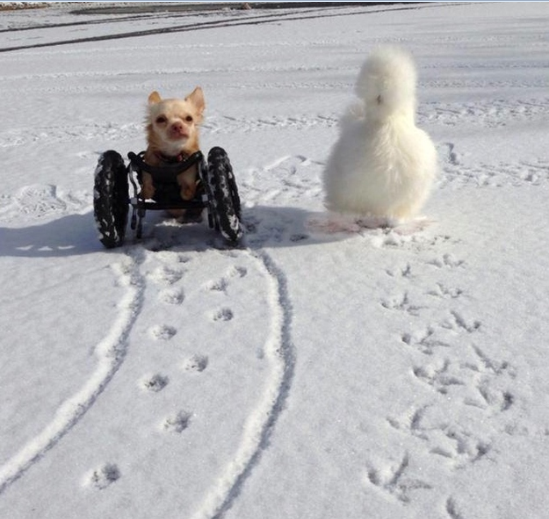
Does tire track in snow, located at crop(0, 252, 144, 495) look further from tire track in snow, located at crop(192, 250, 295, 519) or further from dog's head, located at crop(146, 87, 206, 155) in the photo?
dog's head, located at crop(146, 87, 206, 155)

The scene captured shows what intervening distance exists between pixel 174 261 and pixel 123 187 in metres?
0.63

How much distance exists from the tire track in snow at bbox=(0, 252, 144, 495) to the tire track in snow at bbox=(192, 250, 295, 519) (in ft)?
2.08

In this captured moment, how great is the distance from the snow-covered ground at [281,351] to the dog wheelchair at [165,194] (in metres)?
0.16

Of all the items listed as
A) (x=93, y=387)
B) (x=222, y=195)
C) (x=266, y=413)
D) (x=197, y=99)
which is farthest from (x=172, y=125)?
(x=266, y=413)

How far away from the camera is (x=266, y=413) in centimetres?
264

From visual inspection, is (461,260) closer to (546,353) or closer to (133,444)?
(546,353)

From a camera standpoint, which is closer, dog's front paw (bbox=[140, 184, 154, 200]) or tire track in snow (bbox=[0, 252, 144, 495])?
tire track in snow (bbox=[0, 252, 144, 495])

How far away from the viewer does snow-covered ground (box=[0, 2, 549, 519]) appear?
2.29 m

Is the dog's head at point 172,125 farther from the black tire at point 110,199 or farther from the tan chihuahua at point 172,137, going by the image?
the black tire at point 110,199

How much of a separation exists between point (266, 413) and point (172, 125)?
6.50 feet

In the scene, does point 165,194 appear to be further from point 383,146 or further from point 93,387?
point 93,387

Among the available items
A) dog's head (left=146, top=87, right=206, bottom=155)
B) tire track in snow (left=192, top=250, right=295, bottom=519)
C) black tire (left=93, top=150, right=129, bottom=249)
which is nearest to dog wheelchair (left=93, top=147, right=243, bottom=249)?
black tire (left=93, top=150, right=129, bottom=249)

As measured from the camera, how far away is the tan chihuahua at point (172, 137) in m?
4.07

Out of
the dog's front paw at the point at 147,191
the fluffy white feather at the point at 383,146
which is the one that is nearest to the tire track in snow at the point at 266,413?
the fluffy white feather at the point at 383,146
